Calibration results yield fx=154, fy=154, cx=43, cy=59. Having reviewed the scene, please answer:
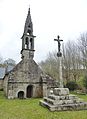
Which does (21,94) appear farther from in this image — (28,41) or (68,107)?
(68,107)

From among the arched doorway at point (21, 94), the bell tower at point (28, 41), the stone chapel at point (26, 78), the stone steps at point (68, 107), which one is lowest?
the arched doorway at point (21, 94)

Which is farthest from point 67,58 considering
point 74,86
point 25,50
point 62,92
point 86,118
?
point 86,118

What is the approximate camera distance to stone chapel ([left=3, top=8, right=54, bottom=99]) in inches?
870

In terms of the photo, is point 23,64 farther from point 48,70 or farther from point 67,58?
point 48,70

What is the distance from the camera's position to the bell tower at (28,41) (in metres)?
24.3

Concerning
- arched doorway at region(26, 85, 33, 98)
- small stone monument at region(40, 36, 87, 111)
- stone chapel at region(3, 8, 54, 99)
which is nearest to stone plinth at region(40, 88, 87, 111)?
small stone monument at region(40, 36, 87, 111)

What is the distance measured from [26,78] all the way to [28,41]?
6026mm

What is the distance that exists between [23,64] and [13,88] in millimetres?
3918

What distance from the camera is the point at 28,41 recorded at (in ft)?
81.6

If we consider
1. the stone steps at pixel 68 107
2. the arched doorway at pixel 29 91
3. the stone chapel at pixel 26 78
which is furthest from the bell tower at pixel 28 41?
the stone steps at pixel 68 107

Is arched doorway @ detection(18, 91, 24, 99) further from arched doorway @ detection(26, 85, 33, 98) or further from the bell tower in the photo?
the bell tower

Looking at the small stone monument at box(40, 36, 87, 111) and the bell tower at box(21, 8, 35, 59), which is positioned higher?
the bell tower at box(21, 8, 35, 59)

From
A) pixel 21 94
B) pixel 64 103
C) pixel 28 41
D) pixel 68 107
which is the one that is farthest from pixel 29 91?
pixel 68 107

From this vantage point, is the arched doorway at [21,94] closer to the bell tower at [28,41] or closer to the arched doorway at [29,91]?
the arched doorway at [29,91]
